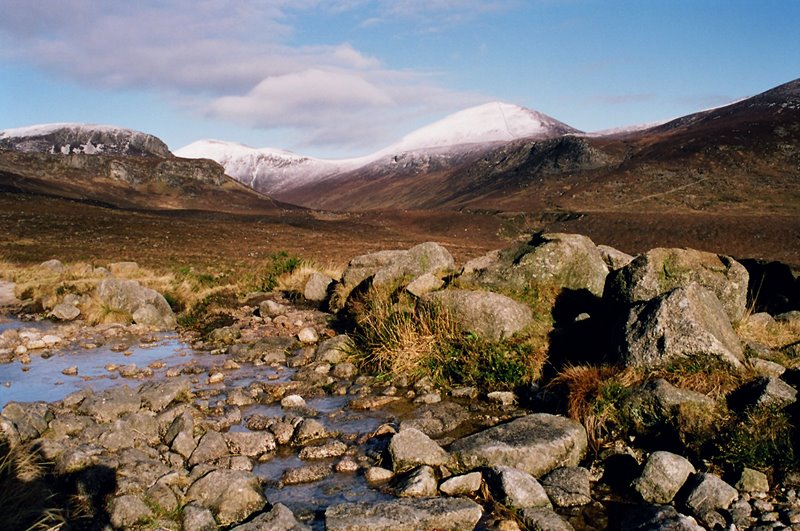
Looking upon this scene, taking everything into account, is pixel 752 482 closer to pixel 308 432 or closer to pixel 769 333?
pixel 308 432

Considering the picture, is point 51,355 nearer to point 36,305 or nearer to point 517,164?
point 36,305

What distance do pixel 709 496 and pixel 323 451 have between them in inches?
152

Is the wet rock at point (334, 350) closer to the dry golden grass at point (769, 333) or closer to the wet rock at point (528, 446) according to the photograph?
the wet rock at point (528, 446)

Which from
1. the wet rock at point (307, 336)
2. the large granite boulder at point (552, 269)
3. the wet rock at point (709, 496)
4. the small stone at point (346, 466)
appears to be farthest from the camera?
the wet rock at point (307, 336)

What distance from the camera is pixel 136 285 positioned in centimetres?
1452

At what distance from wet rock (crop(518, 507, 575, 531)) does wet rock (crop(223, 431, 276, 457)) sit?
117 inches

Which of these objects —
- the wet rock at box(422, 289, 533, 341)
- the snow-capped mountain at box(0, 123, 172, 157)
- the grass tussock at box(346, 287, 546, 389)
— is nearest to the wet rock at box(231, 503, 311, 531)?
the grass tussock at box(346, 287, 546, 389)

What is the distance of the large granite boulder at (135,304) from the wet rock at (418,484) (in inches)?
382

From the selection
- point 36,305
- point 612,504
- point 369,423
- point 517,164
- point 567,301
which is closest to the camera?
point 612,504

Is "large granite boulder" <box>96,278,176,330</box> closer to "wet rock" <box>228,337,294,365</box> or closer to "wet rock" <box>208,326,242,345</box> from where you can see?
"wet rock" <box>208,326,242,345</box>

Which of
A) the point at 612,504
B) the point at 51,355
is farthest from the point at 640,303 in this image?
the point at 51,355

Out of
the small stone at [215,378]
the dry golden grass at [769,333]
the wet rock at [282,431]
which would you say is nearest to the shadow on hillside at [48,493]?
the wet rock at [282,431]

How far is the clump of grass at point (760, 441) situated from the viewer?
18.9 feet

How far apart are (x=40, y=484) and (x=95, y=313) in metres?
9.69
